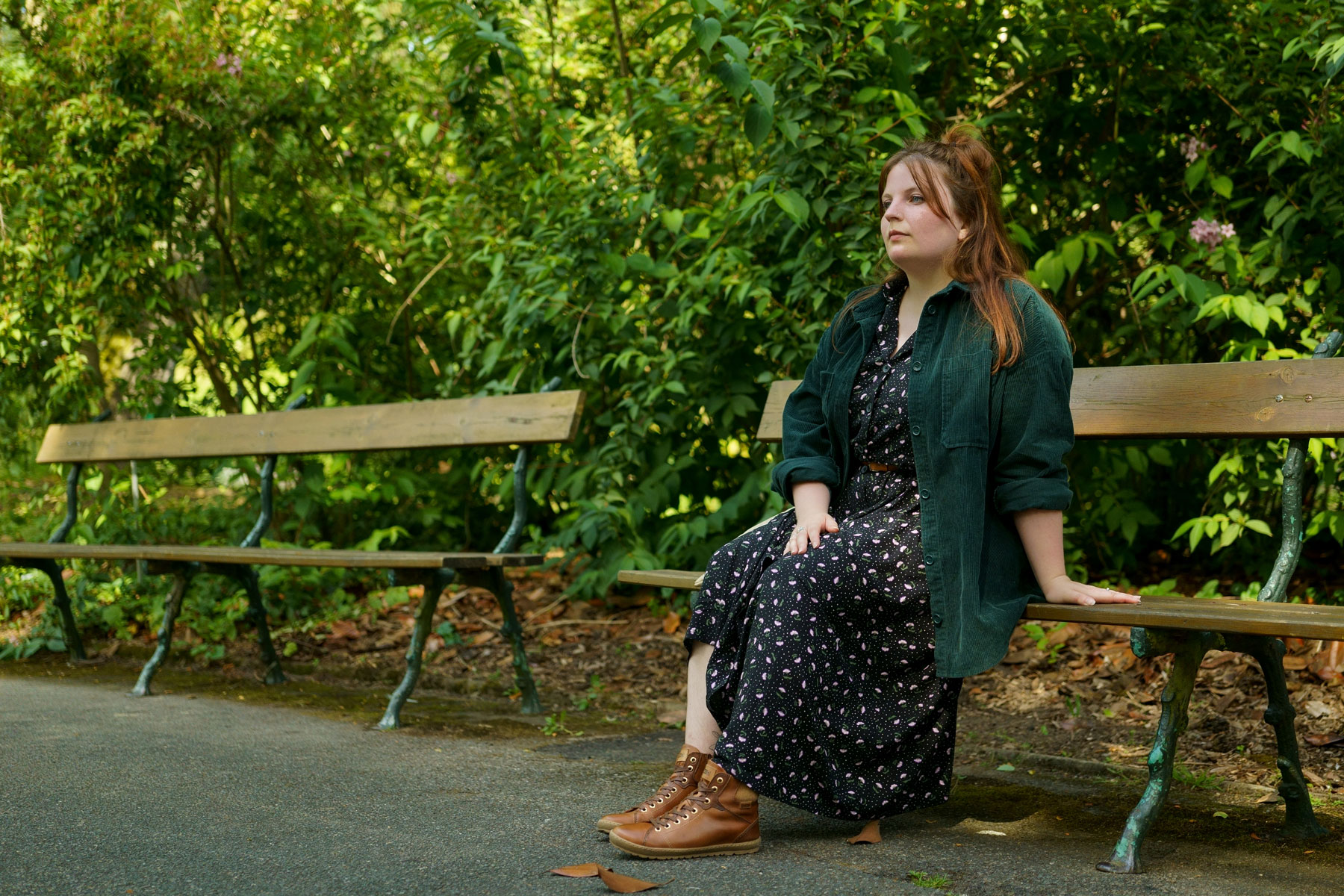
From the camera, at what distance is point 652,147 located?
4473mm

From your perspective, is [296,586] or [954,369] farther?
[296,586]

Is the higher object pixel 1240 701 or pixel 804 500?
pixel 804 500

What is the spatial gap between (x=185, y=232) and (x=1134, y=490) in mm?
4555

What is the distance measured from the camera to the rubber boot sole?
8.01 feet

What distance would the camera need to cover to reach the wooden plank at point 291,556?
12.2ft

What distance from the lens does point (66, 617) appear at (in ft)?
17.0

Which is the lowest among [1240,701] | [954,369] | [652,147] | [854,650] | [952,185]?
[1240,701]

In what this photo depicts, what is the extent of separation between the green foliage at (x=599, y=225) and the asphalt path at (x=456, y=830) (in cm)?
132

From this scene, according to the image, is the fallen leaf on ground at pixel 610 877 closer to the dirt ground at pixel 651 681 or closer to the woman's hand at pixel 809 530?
the woman's hand at pixel 809 530

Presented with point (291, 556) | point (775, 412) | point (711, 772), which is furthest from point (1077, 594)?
point (291, 556)

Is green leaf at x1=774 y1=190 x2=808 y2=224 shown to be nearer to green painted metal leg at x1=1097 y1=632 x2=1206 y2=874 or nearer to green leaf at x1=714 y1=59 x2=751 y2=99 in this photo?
green leaf at x1=714 y1=59 x2=751 y2=99

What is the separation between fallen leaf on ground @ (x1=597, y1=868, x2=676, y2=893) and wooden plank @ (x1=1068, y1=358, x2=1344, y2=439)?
1.37 meters

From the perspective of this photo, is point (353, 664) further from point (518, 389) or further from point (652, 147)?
point (652, 147)

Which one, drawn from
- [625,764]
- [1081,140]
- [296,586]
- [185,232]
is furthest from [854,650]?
[185,232]
